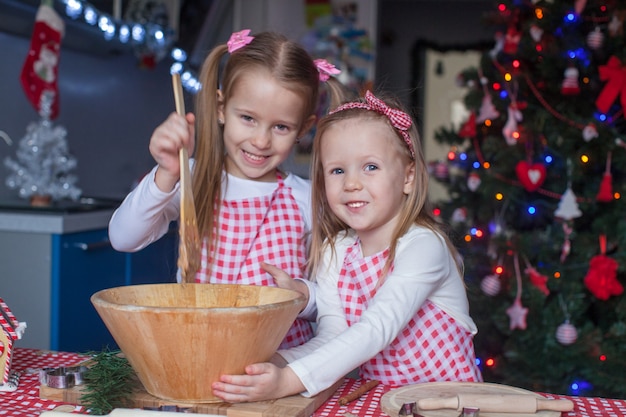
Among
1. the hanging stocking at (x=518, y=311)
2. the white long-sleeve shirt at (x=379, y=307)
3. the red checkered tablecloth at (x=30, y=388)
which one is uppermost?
the white long-sleeve shirt at (x=379, y=307)

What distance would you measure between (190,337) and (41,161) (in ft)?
7.43

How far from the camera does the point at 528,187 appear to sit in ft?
8.91

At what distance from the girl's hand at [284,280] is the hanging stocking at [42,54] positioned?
1.79m

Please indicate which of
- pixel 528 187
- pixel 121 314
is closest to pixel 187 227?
pixel 121 314

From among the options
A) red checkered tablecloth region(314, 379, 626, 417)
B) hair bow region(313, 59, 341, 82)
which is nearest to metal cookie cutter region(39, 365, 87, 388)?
red checkered tablecloth region(314, 379, 626, 417)

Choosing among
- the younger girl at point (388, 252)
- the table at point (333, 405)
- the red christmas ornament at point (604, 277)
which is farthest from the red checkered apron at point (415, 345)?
the red christmas ornament at point (604, 277)

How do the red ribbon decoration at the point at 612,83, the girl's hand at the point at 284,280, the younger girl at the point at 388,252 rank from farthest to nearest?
the red ribbon decoration at the point at 612,83 < the girl's hand at the point at 284,280 < the younger girl at the point at 388,252

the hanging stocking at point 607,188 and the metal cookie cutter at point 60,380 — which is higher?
the hanging stocking at point 607,188

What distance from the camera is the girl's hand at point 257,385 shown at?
1029 millimetres

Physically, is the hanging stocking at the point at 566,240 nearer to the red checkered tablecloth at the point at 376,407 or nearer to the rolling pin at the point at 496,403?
the red checkered tablecloth at the point at 376,407

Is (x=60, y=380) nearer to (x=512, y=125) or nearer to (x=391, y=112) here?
(x=391, y=112)

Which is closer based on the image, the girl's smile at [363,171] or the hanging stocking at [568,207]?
the girl's smile at [363,171]

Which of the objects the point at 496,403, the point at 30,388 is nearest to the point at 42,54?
the point at 30,388

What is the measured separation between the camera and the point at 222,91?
158 centimetres
